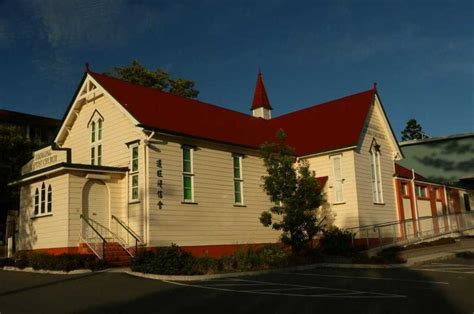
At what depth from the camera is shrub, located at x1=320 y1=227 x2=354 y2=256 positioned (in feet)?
77.2

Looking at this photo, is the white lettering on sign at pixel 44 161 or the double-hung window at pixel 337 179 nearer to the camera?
the white lettering on sign at pixel 44 161

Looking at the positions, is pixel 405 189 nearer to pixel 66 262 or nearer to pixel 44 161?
pixel 44 161

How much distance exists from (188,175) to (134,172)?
2.38 m

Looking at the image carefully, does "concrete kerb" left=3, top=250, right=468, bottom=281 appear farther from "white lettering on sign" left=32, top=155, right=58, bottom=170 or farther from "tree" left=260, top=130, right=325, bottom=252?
"white lettering on sign" left=32, top=155, right=58, bottom=170

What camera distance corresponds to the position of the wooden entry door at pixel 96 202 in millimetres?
21206

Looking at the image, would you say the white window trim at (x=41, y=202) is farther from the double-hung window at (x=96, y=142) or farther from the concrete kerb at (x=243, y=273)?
the concrete kerb at (x=243, y=273)

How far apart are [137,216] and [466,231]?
2251 centimetres

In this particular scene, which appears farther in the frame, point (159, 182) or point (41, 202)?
point (41, 202)

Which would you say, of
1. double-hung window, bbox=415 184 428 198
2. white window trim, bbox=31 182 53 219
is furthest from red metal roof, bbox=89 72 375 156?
double-hung window, bbox=415 184 428 198

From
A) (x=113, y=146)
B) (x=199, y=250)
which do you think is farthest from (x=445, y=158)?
(x=113, y=146)

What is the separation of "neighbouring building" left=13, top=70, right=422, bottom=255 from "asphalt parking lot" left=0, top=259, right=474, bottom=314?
4126 millimetres

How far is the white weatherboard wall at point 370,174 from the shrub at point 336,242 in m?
1.55

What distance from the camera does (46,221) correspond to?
21.9 metres

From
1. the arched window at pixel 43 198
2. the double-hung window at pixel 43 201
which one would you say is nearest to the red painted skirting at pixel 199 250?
the double-hung window at pixel 43 201
